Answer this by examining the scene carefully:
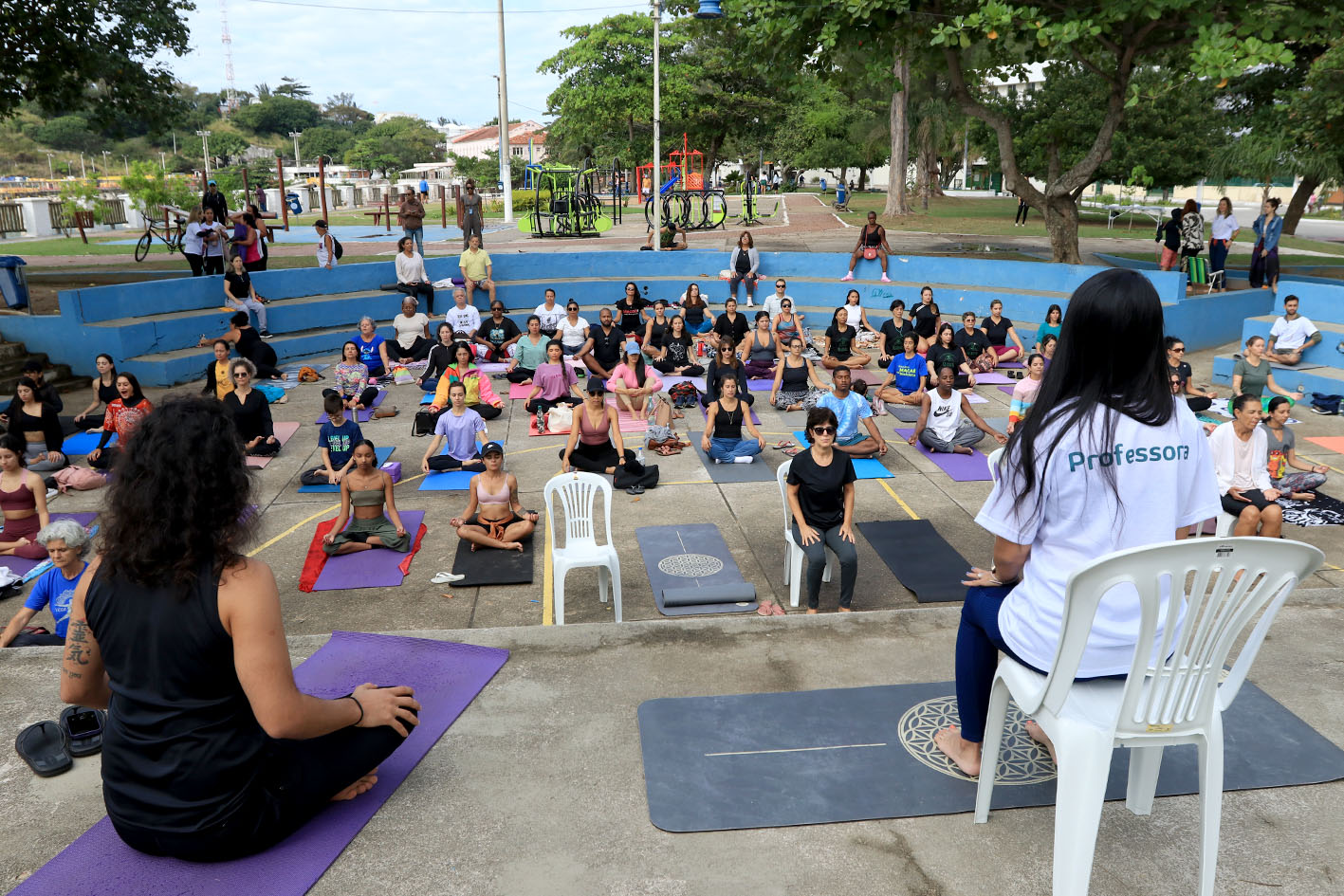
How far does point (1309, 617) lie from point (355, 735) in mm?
4422

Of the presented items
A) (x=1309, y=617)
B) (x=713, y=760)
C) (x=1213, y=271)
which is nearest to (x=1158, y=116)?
(x=1213, y=271)

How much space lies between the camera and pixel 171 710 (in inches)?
98.7

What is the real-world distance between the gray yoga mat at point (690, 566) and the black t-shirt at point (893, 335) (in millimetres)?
8049

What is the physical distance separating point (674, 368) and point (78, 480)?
8764 mm

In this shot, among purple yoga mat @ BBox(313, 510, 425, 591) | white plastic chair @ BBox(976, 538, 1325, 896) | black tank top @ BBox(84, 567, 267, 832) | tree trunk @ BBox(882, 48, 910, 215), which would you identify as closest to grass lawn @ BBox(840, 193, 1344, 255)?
tree trunk @ BBox(882, 48, 910, 215)

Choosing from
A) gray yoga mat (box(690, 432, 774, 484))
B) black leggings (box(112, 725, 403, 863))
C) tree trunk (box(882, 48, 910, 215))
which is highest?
tree trunk (box(882, 48, 910, 215))

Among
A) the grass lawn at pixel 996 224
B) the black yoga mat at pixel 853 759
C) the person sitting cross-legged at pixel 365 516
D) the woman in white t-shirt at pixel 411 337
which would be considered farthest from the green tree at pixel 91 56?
the grass lawn at pixel 996 224

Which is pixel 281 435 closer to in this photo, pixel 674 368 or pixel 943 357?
pixel 674 368

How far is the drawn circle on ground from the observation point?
7664mm

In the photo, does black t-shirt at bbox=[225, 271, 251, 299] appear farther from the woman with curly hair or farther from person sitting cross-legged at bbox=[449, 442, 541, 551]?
the woman with curly hair

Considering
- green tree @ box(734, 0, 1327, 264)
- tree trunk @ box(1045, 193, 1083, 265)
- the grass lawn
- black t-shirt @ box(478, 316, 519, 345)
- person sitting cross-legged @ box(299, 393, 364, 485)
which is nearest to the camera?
person sitting cross-legged @ box(299, 393, 364, 485)

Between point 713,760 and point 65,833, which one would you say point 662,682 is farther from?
point 65,833

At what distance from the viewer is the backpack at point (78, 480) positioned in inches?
396

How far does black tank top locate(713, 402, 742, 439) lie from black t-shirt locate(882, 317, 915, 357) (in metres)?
5.60
